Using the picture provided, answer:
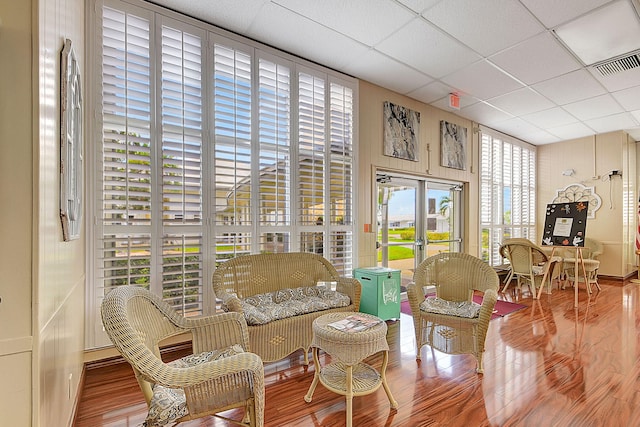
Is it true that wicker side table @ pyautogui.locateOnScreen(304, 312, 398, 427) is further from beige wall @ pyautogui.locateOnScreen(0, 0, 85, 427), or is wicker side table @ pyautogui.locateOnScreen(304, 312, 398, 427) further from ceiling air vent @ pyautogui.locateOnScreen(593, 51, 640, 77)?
ceiling air vent @ pyautogui.locateOnScreen(593, 51, 640, 77)

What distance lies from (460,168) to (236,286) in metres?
4.61

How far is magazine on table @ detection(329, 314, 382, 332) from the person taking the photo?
2.15 meters

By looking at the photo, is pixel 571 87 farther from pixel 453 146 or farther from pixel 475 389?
pixel 475 389

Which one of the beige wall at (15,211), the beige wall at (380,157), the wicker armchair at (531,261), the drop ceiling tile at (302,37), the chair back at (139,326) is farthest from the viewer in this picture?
the wicker armchair at (531,261)

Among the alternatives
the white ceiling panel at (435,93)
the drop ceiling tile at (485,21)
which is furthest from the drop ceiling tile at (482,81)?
the drop ceiling tile at (485,21)

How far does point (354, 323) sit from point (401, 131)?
11.4 ft

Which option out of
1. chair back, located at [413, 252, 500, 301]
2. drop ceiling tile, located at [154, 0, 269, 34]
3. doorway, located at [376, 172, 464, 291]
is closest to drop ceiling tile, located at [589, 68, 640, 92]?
doorway, located at [376, 172, 464, 291]

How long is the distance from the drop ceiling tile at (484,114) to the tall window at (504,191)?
1.16ft

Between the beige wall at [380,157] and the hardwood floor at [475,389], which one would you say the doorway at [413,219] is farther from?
the hardwood floor at [475,389]

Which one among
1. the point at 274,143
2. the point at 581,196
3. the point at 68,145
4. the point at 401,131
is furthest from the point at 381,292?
the point at 581,196

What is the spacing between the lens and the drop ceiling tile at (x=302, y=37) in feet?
10.2

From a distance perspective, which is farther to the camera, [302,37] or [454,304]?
[302,37]

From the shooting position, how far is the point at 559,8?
2918mm

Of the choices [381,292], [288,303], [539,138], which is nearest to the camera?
[288,303]
